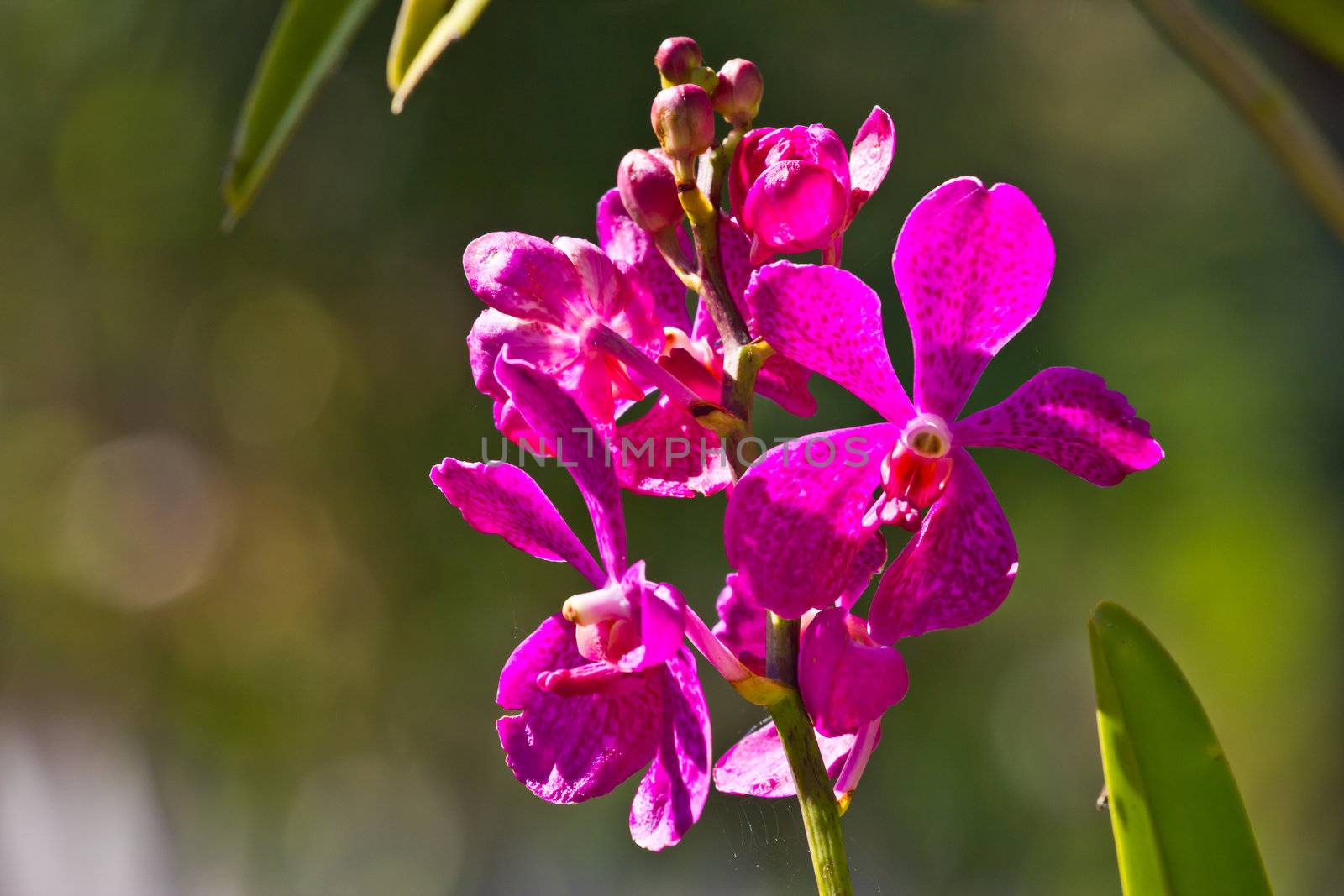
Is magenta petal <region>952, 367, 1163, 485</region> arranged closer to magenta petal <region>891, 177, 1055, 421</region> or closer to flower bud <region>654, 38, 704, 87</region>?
magenta petal <region>891, 177, 1055, 421</region>

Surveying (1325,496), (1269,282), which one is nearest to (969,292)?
(1325,496)

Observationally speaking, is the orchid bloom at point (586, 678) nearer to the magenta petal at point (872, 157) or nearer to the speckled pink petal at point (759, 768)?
the speckled pink petal at point (759, 768)

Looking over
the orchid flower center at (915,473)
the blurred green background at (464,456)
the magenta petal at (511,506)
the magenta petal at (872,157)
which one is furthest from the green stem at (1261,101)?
the blurred green background at (464,456)

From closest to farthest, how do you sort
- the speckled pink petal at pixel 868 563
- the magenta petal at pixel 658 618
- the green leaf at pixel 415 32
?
the magenta petal at pixel 658 618 → the speckled pink petal at pixel 868 563 → the green leaf at pixel 415 32

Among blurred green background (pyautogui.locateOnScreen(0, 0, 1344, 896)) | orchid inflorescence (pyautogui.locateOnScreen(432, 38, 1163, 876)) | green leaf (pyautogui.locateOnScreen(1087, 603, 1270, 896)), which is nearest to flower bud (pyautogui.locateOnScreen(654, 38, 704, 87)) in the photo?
orchid inflorescence (pyautogui.locateOnScreen(432, 38, 1163, 876))

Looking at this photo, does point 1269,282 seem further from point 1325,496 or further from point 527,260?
point 527,260

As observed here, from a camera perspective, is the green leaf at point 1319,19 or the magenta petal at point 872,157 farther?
the green leaf at point 1319,19
